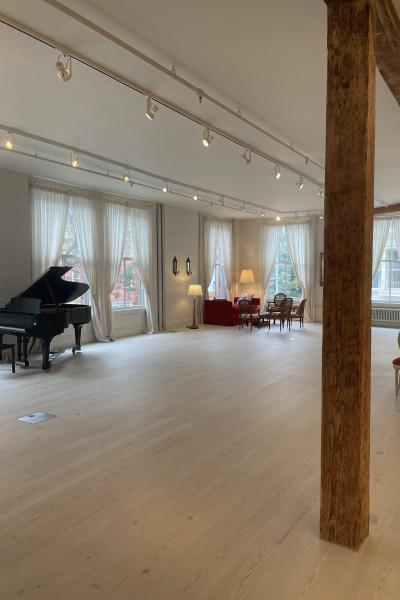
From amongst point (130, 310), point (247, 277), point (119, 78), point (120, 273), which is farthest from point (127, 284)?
point (119, 78)

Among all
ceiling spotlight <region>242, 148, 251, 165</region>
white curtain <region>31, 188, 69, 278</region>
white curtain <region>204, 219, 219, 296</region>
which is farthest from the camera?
white curtain <region>204, 219, 219, 296</region>

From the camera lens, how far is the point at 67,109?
4793 millimetres

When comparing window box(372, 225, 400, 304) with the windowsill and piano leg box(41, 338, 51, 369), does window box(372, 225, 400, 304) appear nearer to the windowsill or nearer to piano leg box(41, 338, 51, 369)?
the windowsill

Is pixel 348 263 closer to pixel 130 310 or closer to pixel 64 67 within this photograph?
pixel 64 67

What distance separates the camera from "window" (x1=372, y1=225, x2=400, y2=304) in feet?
40.4

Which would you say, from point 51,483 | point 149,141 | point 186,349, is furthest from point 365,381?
point 186,349

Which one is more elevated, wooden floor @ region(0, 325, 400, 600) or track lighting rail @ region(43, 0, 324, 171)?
track lighting rail @ region(43, 0, 324, 171)

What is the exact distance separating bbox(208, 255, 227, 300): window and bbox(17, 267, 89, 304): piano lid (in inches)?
256

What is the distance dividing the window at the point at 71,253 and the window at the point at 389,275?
8093 millimetres

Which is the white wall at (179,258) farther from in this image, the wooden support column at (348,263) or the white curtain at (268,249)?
the wooden support column at (348,263)

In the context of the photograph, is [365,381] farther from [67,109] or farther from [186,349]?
[186,349]

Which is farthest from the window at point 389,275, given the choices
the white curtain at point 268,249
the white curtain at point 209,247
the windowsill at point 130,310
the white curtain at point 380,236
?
the windowsill at point 130,310

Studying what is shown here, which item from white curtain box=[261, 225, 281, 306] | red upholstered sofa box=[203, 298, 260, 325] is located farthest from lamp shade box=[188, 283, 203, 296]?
white curtain box=[261, 225, 281, 306]

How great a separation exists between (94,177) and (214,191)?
267 cm
